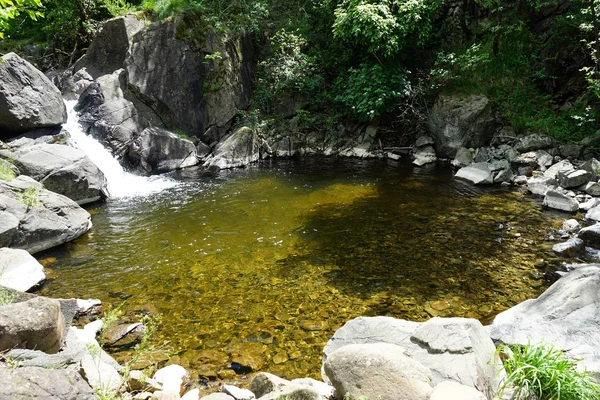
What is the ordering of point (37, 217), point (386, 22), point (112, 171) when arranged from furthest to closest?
point (386, 22), point (112, 171), point (37, 217)

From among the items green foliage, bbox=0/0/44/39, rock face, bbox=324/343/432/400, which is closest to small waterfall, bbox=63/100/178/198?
green foliage, bbox=0/0/44/39

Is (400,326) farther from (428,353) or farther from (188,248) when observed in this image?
(188,248)

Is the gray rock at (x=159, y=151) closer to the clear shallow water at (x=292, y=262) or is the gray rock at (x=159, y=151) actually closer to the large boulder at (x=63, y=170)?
the large boulder at (x=63, y=170)

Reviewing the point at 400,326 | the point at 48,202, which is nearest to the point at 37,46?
the point at 48,202

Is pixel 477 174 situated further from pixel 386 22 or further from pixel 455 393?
pixel 455 393

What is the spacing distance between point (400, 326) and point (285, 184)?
1028 cm

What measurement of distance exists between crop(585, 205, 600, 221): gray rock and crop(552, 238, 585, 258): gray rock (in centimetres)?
217

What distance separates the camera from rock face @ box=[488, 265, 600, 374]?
4.30 meters

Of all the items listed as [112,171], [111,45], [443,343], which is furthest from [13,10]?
[111,45]

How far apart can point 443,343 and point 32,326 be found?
4362 millimetres

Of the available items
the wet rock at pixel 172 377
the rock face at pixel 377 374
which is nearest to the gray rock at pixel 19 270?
the wet rock at pixel 172 377

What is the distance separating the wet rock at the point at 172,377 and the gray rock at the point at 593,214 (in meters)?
10.4

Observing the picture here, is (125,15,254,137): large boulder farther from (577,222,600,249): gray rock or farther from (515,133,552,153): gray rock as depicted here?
(577,222,600,249): gray rock

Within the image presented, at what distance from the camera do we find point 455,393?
3346 mm
